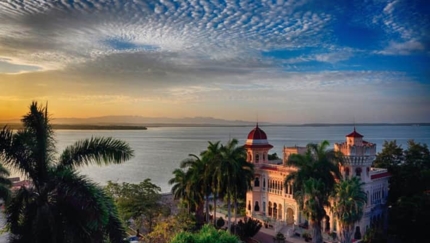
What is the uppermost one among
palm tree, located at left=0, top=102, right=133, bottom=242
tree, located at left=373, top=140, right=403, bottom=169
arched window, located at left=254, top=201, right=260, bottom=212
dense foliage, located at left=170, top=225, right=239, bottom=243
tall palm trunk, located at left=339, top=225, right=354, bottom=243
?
palm tree, located at left=0, top=102, right=133, bottom=242

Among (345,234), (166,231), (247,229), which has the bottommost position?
(247,229)

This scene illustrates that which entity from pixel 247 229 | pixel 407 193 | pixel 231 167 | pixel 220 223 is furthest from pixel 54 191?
pixel 407 193

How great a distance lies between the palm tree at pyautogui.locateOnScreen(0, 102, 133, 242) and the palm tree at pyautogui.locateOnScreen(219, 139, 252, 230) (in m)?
18.2

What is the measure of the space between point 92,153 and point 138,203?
60.8 ft

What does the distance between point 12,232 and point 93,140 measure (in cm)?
343

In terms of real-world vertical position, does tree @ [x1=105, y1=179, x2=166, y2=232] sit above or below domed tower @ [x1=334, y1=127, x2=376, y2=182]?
below

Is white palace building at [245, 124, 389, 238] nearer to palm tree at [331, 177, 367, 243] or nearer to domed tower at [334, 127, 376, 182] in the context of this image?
domed tower at [334, 127, 376, 182]

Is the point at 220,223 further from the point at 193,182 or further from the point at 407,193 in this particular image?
the point at 407,193

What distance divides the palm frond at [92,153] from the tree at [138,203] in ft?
58.9

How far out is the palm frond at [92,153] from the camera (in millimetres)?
12117

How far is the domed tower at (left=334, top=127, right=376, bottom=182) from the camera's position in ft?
105

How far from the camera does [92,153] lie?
478 inches

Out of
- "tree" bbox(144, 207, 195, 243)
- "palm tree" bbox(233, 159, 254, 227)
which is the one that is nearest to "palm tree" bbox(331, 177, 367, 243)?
"palm tree" bbox(233, 159, 254, 227)

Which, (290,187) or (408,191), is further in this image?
(290,187)
